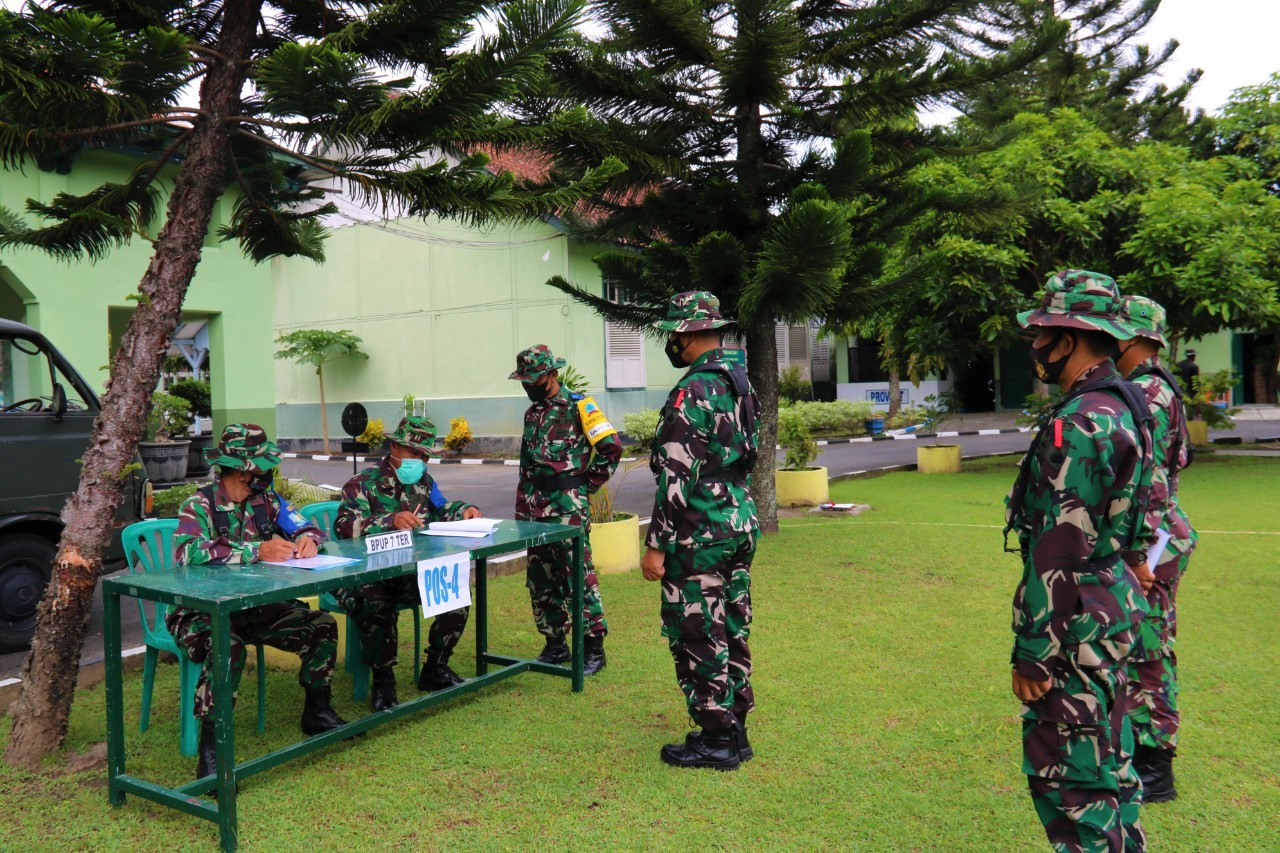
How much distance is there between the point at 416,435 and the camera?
4578 millimetres

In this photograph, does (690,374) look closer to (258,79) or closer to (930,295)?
(258,79)

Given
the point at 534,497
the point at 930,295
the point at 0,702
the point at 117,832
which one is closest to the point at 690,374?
the point at 534,497

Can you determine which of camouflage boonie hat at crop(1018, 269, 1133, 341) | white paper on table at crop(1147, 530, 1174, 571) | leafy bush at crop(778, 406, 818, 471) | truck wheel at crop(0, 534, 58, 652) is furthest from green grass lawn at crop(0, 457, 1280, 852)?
leafy bush at crop(778, 406, 818, 471)

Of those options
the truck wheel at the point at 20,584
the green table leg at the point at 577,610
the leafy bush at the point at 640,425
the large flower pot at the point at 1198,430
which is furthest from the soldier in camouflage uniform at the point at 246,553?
the large flower pot at the point at 1198,430

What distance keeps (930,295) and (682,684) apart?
34.0 feet

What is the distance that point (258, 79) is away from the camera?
358 centimetres

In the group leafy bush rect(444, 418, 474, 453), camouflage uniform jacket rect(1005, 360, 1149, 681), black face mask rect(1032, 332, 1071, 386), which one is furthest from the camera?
leafy bush rect(444, 418, 474, 453)

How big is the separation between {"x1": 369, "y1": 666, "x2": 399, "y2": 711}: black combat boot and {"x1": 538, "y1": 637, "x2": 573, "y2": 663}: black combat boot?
0.89 meters

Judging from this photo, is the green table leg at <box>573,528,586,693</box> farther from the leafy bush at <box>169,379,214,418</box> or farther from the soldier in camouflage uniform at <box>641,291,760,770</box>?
the leafy bush at <box>169,379,214,418</box>

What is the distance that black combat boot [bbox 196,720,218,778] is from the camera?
3.55 meters

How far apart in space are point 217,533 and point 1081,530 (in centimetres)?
309

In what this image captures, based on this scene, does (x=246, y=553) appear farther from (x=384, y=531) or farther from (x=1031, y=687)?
(x=1031, y=687)

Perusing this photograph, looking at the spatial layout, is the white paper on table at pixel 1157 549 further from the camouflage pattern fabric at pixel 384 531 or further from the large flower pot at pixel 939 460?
the large flower pot at pixel 939 460

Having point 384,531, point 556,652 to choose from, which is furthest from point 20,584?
point 556,652
